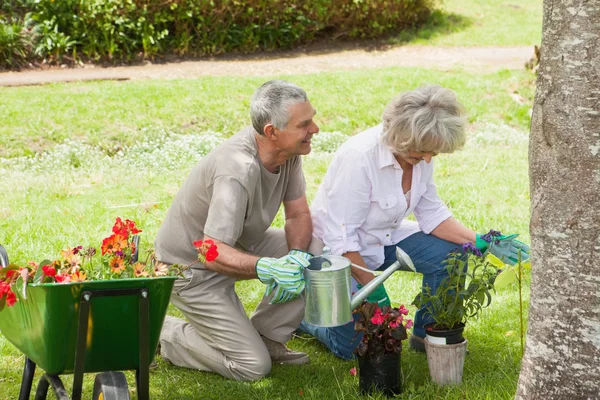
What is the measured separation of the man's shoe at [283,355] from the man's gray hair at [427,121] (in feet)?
3.49

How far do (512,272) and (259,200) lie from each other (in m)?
1.13

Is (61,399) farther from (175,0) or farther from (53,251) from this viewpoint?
(175,0)

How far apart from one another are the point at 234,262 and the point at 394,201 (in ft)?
2.76

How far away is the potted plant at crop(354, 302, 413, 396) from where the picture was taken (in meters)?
3.44

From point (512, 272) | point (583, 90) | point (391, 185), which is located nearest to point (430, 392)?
point (512, 272)

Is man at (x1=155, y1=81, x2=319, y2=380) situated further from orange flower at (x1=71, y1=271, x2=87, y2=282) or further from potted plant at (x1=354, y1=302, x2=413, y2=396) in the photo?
orange flower at (x1=71, y1=271, x2=87, y2=282)

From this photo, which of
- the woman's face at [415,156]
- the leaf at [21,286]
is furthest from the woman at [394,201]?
the leaf at [21,286]

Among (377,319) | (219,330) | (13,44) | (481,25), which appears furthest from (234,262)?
(481,25)

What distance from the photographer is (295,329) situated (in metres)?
4.07

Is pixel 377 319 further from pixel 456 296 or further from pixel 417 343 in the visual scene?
pixel 417 343

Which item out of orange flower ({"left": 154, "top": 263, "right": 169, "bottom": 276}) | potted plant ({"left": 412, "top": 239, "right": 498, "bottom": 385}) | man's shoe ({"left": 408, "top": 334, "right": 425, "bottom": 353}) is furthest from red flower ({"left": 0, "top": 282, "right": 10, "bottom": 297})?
man's shoe ({"left": 408, "top": 334, "right": 425, "bottom": 353})

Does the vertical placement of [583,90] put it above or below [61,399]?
above

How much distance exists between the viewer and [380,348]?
11.3 feet

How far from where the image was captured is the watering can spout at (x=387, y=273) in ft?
10.4
